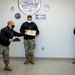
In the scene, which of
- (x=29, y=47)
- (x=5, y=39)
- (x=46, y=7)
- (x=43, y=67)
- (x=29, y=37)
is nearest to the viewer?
(x=5, y=39)

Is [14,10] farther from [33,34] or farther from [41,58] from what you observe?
[41,58]

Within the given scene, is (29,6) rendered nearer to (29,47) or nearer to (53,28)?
(53,28)

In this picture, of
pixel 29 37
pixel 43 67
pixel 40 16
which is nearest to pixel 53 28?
pixel 40 16

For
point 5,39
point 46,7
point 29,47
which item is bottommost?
point 29,47

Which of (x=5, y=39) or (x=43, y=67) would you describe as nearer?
(x=5, y=39)

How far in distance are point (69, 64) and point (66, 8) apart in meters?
1.87

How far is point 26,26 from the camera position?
598cm

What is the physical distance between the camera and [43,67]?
18.1ft

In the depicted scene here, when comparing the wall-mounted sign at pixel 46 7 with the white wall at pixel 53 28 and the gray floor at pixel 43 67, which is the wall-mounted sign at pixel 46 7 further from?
the gray floor at pixel 43 67

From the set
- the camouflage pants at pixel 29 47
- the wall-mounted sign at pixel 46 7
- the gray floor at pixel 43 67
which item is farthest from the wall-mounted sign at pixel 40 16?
the gray floor at pixel 43 67

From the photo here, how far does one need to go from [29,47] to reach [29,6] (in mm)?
1387

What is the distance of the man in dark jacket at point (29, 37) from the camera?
596cm

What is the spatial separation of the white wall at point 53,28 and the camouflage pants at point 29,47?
0.52m

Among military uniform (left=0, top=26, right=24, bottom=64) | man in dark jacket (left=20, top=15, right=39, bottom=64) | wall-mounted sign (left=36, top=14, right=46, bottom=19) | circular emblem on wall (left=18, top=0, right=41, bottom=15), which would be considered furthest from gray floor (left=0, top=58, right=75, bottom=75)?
circular emblem on wall (left=18, top=0, right=41, bottom=15)
